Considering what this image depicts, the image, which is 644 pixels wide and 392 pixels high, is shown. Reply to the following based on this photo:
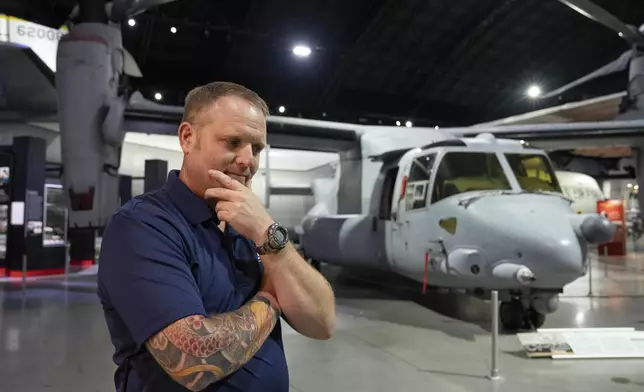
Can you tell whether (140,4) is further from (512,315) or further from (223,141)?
(223,141)

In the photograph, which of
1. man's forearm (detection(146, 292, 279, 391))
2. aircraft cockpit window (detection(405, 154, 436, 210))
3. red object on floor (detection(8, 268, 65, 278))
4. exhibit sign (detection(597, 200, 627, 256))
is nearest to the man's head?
man's forearm (detection(146, 292, 279, 391))

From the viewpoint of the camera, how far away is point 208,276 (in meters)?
1.44

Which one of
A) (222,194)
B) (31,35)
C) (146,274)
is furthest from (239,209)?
(31,35)

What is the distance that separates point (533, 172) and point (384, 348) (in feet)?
9.64

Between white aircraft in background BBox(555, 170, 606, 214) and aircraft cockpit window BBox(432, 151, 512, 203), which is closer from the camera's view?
aircraft cockpit window BBox(432, 151, 512, 203)

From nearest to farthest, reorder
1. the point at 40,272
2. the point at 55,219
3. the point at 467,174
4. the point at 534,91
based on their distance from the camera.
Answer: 1. the point at 467,174
2. the point at 40,272
3. the point at 55,219
4. the point at 534,91

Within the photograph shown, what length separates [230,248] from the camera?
5.13 feet

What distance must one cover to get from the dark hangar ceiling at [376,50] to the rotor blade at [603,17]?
33.7ft

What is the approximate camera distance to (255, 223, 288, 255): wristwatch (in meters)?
1.41

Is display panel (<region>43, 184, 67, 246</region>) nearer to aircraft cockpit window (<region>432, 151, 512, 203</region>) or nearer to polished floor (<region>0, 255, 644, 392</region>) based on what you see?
polished floor (<region>0, 255, 644, 392</region>)

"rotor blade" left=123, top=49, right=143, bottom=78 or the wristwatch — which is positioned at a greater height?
"rotor blade" left=123, top=49, right=143, bottom=78

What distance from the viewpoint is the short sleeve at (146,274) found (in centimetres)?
128

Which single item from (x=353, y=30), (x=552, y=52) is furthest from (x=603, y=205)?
(x=353, y=30)

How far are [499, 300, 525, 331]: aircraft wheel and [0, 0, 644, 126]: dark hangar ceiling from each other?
17.0m
